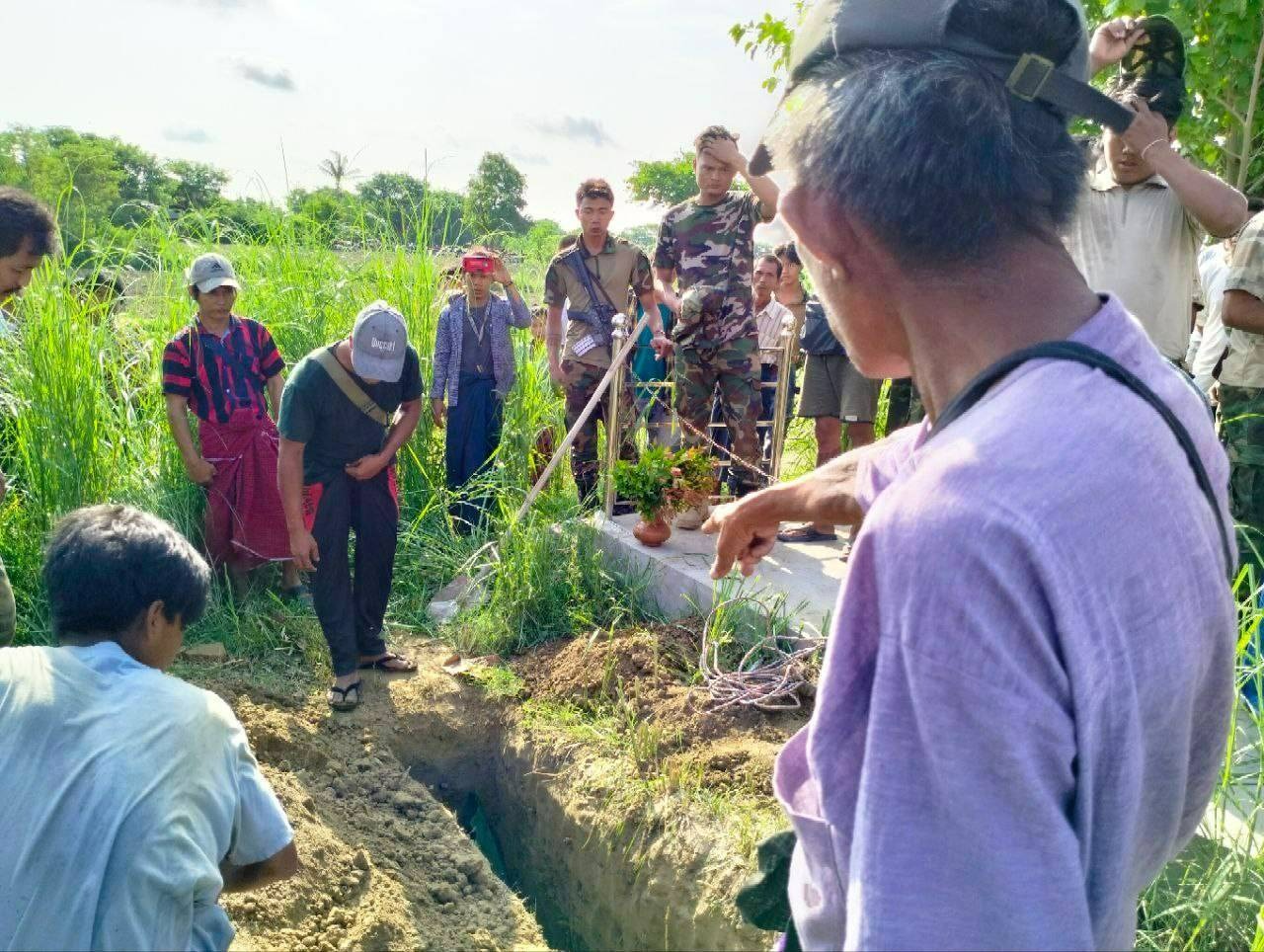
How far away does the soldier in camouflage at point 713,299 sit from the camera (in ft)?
19.1

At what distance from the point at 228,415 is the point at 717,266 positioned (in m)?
2.80

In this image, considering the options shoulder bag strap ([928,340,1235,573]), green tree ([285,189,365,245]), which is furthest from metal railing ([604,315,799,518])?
shoulder bag strap ([928,340,1235,573])

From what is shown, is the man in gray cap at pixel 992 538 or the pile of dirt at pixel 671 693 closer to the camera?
the man in gray cap at pixel 992 538

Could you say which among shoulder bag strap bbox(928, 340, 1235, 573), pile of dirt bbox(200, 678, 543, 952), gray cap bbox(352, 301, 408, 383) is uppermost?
shoulder bag strap bbox(928, 340, 1235, 573)

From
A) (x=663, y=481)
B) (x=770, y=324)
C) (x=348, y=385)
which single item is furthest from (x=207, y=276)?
(x=770, y=324)

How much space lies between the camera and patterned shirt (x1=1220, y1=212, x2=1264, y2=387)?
3662 millimetres

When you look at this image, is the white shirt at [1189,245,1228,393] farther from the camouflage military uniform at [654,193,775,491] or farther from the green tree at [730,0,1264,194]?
the camouflage military uniform at [654,193,775,491]

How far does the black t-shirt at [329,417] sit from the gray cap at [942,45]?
3.79m

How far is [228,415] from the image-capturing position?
216 inches

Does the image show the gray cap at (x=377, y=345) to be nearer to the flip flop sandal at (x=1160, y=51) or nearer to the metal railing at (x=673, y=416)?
the metal railing at (x=673, y=416)

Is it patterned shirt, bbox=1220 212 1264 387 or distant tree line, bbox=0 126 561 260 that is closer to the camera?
patterned shirt, bbox=1220 212 1264 387

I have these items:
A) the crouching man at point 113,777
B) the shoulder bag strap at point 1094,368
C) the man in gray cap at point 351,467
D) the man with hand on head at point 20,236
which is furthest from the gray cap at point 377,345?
the shoulder bag strap at point 1094,368

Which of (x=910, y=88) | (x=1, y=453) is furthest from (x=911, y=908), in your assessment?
(x=1, y=453)

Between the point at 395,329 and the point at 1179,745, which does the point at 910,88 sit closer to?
the point at 1179,745
